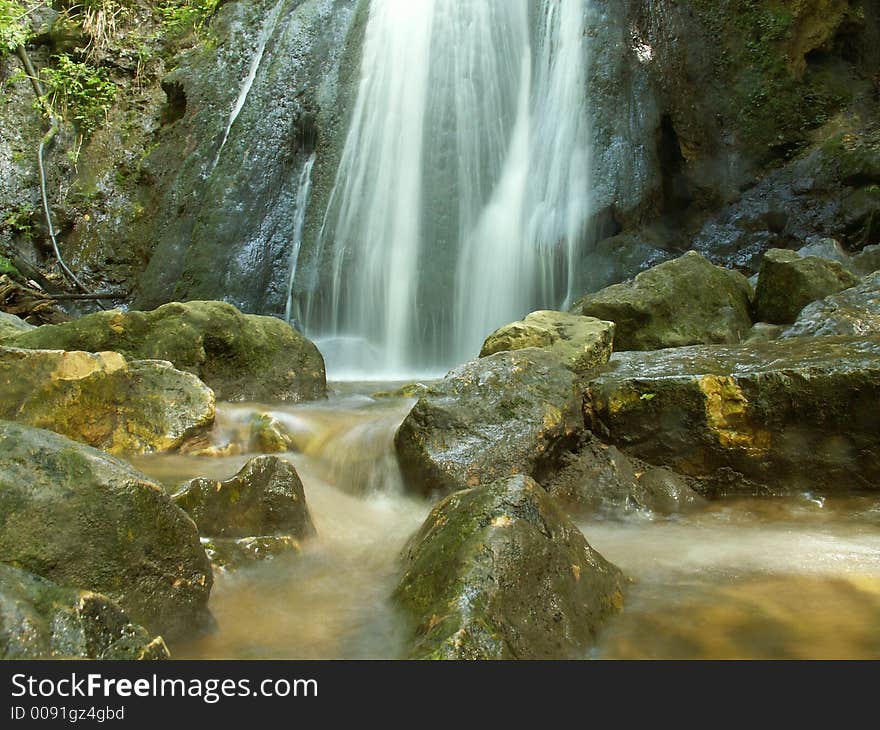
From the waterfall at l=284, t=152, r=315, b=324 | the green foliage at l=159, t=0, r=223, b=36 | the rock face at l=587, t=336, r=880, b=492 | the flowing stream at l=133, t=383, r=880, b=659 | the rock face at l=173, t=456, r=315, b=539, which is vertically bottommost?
the flowing stream at l=133, t=383, r=880, b=659

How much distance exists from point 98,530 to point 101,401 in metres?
2.13

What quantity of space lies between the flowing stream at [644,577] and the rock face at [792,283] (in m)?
2.83

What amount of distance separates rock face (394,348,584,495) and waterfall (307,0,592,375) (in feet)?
14.4

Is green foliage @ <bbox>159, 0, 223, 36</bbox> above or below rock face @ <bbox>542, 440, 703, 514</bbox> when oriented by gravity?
above

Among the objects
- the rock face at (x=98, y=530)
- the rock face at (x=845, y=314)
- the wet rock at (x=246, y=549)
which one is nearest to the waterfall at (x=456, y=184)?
the rock face at (x=845, y=314)

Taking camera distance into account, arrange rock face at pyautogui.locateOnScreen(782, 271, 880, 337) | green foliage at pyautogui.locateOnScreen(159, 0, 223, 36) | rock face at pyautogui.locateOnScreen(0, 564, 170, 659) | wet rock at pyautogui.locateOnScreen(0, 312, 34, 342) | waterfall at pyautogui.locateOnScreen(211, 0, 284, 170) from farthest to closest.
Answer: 1. green foliage at pyautogui.locateOnScreen(159, 0, 223, 36)
2. waterfall at pyautogui.locateOnScreen(211, 0, 284, 170)
3. wet rock at pyautogui.locateOnScreen(0, 312, 34, 342)
4. rock face at pyautogui.locateOnScreen(782, 271, 880, 337)
5. rock face at pyautogui.locateOnScreen(0, 564, 170, 659)

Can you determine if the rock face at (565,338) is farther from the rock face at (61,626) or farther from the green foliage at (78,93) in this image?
the green foliage at (78,93)

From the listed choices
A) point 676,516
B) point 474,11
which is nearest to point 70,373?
point 676,516

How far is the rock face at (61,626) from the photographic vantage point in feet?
5.20

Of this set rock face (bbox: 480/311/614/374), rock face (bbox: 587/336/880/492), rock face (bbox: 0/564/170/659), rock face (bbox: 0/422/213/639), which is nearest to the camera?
rock face (bbox: 0/564/170/659)

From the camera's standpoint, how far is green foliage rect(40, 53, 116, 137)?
12.8m

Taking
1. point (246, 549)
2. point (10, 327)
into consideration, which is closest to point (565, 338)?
point (246, 549)

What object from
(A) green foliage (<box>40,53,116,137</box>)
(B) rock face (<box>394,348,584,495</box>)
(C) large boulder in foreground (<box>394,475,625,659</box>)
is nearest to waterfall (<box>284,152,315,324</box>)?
(A) green foliage (<box>40,53,116,137</box>)

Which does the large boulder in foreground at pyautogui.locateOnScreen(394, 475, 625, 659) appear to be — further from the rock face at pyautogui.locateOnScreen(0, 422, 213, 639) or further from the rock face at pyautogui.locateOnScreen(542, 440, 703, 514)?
the rock face at pyautogui.locateOnScreen(542, 440, 703, 514)
